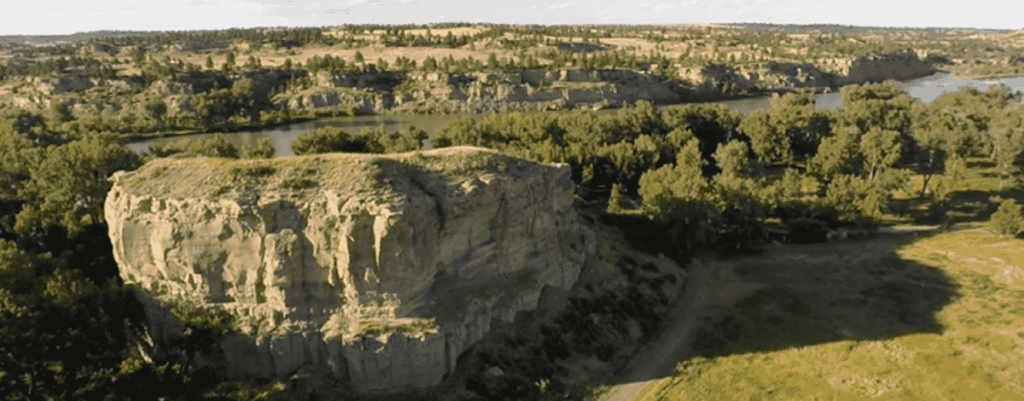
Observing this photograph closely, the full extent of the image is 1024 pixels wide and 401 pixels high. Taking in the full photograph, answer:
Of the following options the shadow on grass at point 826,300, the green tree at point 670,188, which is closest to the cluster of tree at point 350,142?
the green tree at point 670,188

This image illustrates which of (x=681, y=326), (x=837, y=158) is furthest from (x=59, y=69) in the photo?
(x=837, y=158)

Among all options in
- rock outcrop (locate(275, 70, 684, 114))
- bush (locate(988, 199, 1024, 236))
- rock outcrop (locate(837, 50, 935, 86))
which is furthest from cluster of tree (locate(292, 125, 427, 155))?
rock outcrop (locate(837, 50, 935, 86))

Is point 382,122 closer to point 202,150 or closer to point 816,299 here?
point 202,150

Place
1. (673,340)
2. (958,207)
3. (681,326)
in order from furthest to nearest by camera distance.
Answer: (958,207) < (681,326) < (673,340)

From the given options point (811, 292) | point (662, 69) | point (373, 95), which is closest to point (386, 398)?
point (811, 292)

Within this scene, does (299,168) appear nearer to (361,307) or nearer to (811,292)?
(361,307)

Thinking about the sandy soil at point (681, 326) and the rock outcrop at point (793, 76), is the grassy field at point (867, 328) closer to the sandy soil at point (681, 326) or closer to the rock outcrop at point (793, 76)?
the sandy soil at point (681, 326)
